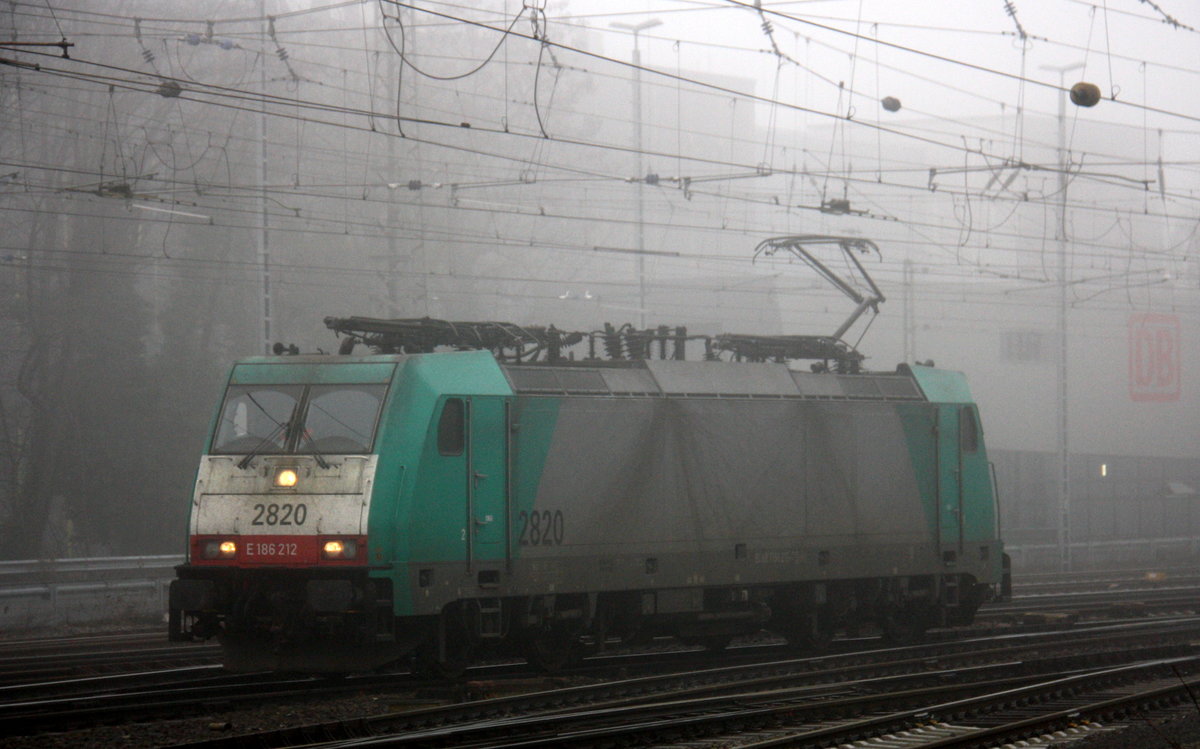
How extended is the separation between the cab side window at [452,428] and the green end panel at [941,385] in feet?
25.8

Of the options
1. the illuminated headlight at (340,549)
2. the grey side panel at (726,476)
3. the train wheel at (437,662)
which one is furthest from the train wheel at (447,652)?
the illuminated headlight at (340,549)

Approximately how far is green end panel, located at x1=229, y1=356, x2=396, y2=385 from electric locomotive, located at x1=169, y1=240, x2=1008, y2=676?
0.08 feet

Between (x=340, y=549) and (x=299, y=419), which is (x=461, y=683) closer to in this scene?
(x=340, y=549)

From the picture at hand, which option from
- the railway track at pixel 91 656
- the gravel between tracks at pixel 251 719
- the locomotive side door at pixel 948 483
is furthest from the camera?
the locomotive side door at pixel 948 483

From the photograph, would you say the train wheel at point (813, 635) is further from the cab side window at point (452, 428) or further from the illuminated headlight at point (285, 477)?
the illuminated headlight at point (285, 477)

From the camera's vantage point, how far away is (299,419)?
13.9m

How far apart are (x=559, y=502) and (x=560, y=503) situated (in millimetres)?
17

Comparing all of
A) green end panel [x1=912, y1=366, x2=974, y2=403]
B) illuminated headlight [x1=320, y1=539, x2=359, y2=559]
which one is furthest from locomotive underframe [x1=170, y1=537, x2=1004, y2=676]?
green end panel [x1=912, y1=366, x2=974, y2=403]

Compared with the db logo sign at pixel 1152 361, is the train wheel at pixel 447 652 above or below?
below

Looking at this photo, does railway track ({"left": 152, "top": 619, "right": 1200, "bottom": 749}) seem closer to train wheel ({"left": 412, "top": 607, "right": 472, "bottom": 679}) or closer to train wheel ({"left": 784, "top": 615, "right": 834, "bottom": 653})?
train wheel ({"left": 784, "top": 615, "right": 834, "bottom": 653})

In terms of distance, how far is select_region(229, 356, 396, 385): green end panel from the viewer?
13.9 m

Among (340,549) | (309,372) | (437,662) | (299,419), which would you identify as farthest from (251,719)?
(309,372)

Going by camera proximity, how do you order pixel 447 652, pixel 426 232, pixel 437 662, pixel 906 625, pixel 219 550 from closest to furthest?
pixel 219 550, pixel 437 662, pixel 447 652, pixel 906 625, pixel 426 232

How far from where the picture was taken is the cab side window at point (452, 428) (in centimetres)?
1377
